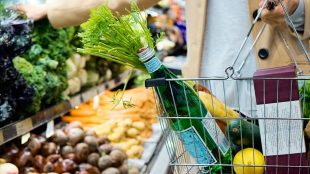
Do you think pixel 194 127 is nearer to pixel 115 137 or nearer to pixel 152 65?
pixel 152 65

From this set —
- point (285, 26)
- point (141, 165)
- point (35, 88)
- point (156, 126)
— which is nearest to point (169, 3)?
point (156, 126)

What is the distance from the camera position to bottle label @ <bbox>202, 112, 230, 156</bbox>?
1255 millimetres

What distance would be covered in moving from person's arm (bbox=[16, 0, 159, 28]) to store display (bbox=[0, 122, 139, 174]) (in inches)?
23.3

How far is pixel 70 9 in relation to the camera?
7.24 feet

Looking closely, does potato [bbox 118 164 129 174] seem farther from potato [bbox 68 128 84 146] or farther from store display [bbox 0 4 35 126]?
store display [bbox 0 4 35 126]

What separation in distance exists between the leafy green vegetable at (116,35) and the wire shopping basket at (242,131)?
0.09m

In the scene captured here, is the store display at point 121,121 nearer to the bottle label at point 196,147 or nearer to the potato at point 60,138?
the potato at point 60,138

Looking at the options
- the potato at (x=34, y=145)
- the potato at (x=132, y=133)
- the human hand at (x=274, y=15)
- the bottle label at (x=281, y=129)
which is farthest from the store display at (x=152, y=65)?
the potato at (x=132, y=133)

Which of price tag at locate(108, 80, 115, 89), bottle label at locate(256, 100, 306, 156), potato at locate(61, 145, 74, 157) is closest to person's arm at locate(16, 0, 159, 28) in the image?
potato at locate(61, 145, 74, 157)

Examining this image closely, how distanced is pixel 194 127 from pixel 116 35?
300 millimetres

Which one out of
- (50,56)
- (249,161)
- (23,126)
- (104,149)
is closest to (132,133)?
(104,149)

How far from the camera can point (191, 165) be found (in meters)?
1.24

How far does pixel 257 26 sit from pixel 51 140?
4.34ft

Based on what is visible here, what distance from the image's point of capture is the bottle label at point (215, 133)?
4.12 feet
